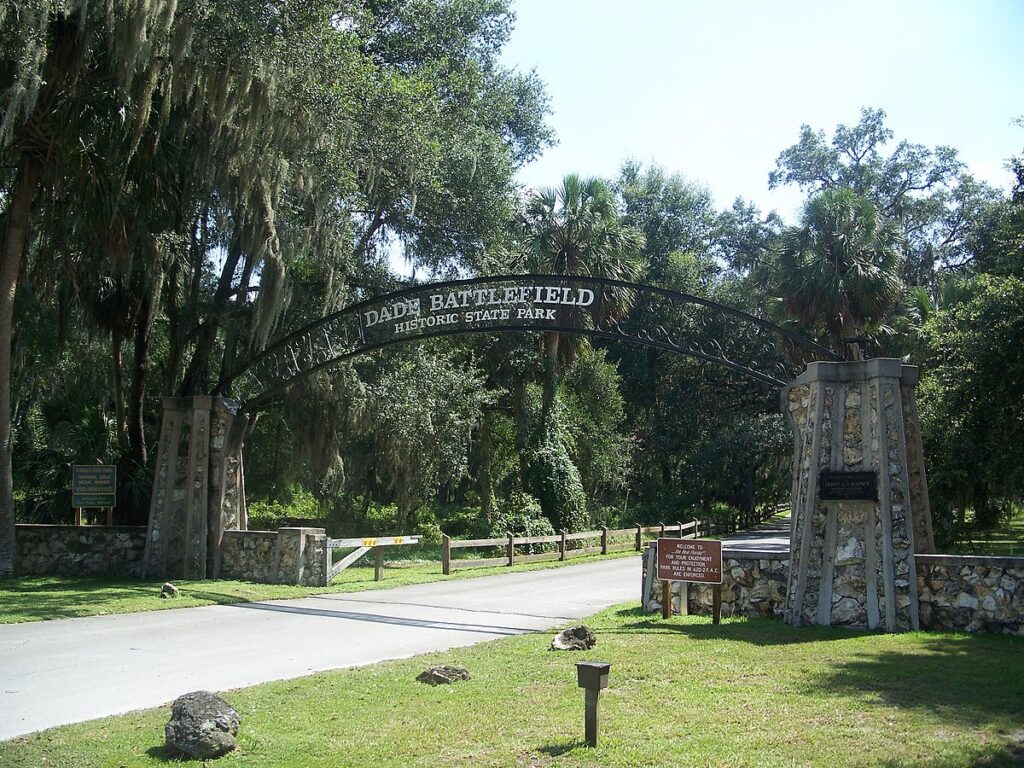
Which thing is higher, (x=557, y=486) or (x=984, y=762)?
(x=557, y=486)

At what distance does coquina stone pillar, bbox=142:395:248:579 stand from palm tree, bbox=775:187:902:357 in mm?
15128

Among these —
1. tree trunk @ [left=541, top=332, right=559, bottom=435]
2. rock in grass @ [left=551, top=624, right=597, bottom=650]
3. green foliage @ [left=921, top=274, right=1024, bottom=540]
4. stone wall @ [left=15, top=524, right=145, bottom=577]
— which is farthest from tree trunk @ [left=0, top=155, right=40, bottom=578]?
green foliage @ [left=921, top=274, right=1024, bottom=540]

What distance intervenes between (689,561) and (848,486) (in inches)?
78.4

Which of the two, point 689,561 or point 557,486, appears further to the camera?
point 557,486

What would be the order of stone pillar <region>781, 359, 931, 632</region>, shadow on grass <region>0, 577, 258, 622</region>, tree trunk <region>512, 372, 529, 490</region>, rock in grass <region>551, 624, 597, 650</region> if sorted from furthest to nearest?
tree trunk <region>512, 372, 529, 490</region>
shadow on grass <region>0, 577, 258, 622</region>
stone pillar <region>781, 359, 931, 632</region>
rock in grass <region>551, 624, 597, 650</region>

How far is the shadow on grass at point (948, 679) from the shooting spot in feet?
20.9

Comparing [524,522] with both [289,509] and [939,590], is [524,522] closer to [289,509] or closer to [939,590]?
[939,590]

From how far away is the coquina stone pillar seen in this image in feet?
53.4

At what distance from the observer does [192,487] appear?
16.3 meters

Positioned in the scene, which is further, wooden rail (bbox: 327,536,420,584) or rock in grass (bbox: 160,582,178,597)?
wooden rail (bbox: 327,536,420,584)

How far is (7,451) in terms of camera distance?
48.7 ft

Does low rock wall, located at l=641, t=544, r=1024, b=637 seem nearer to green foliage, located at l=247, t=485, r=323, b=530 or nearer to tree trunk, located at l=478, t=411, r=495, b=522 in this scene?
tree trunk, located at l=478, t=411, r=495, b=522

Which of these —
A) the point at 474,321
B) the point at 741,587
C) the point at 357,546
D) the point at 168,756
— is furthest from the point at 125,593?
the point at 168,756

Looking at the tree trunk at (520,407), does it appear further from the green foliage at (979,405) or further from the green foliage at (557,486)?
the green foliage at (979,405)
